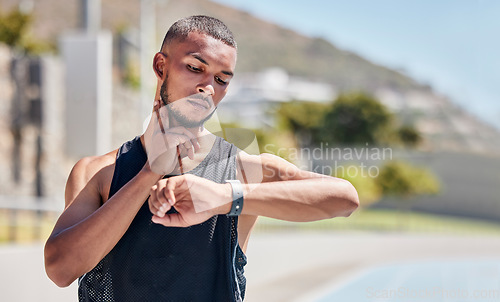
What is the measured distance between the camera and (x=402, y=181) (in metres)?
26.7

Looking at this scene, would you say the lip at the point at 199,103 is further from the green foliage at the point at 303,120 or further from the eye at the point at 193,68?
the green foliage at the point at 303,120

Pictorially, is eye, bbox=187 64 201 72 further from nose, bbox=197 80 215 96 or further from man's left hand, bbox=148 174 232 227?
man's left hand, bbox=148 174 232 227

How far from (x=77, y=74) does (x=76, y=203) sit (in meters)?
7.51

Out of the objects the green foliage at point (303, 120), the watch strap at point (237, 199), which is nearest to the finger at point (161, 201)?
the watch strap at point (237, 199)

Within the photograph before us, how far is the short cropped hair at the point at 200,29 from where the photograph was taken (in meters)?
1.57

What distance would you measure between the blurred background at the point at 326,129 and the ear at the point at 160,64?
0.20 metres

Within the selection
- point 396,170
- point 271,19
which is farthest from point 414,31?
point 396,170

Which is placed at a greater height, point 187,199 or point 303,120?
point 303,120

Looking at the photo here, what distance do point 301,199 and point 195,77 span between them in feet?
1.31

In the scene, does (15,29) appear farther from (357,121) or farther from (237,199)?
(357,121)

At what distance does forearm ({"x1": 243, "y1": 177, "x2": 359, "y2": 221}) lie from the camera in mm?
1404

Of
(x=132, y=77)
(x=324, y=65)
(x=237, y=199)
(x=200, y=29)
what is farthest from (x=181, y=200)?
(x=324, y=65)

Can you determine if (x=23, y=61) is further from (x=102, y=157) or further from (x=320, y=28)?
(x=320, y=28)

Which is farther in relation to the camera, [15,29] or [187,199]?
[15,29]
